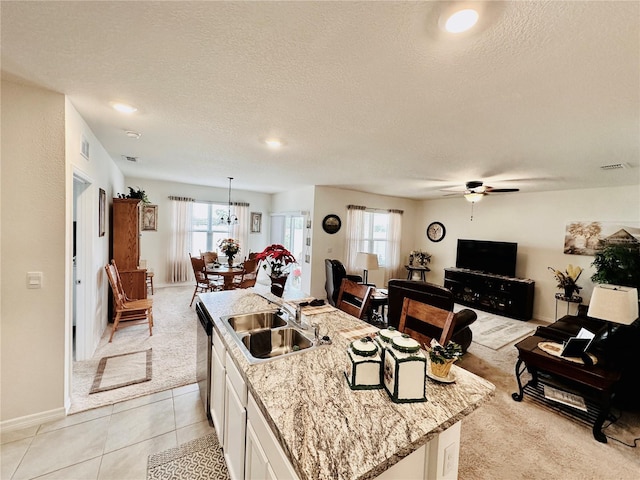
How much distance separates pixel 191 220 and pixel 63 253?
4.68 m

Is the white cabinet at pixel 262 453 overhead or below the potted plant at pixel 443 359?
below

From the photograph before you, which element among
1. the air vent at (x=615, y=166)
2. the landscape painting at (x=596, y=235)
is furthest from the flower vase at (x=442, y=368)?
the landscape painting at (x=596, y=235)

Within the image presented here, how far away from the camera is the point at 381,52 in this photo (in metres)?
1.37

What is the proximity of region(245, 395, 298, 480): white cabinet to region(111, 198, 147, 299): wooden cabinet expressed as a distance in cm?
370

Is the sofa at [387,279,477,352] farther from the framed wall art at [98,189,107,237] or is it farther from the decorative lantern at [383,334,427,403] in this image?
the framed wall art at [98,189,107,237]

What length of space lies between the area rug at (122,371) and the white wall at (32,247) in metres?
0.48

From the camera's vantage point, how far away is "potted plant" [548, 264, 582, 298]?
448cm

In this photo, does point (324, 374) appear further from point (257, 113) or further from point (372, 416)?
point (257, 113)

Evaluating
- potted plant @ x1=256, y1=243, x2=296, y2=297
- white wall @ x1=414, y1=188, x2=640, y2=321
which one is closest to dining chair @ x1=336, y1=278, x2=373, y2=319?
potted plant @ x1=256, y1=243, x2=296, y2=297

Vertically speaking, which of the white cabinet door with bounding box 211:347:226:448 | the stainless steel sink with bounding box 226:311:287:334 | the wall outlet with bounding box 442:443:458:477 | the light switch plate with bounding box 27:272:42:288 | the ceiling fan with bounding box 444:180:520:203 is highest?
the ceiling fan with bounding box 444:180:520:203

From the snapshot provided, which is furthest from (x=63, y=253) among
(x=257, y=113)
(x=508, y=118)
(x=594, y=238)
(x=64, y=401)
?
(x=594, y=238)

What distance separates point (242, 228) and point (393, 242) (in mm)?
4090

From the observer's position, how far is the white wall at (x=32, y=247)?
1.86m

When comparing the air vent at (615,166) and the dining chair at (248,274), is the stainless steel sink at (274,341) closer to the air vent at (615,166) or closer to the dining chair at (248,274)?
the dining chair at (248,274)
